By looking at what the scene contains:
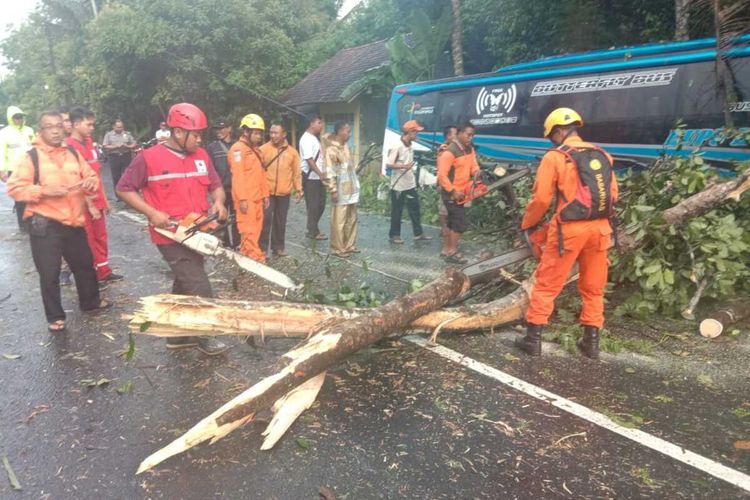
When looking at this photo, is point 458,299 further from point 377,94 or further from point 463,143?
point 377,94

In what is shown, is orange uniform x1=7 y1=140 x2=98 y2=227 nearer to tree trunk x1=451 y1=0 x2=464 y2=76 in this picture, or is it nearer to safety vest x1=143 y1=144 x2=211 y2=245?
safety vest x1=143 y1=144 x2=211 y2=245

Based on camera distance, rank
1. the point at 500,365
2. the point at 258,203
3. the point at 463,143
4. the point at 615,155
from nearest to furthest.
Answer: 1. the point at 500,365
2. the point at 258,203
3. the point at 463,143
4. the point at 615,155

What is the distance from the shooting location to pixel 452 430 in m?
3.18

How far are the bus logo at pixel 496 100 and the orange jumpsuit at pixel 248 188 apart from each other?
6.73 m

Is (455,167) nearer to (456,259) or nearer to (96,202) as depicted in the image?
(456,259)

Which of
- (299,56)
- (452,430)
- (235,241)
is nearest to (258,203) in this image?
(235,241)

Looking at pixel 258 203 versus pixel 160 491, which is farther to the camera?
pixel 258 203

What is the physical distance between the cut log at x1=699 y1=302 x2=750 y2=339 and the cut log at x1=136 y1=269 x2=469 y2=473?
6.49ft

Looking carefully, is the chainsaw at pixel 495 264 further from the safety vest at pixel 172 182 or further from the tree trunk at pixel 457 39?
the tree trunk at pixel 457 39

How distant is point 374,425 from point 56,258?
11.2 ft

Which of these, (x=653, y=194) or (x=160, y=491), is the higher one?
(x=653, y=194)

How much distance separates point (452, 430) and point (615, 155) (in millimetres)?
7600

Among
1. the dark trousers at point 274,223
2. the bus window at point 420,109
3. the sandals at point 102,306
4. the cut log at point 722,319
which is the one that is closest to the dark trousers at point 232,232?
the dark trousers at point 274,223

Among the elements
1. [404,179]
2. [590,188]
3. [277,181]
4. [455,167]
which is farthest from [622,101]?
[590,188]
